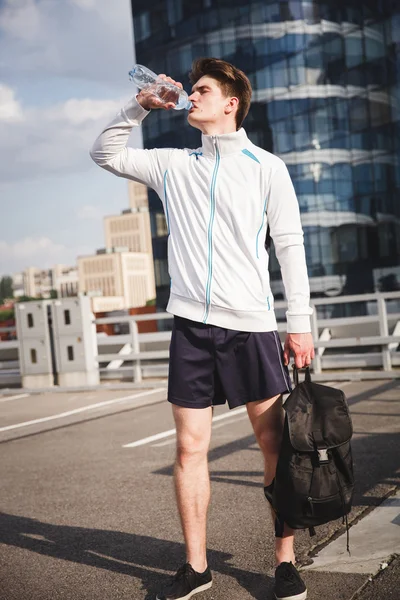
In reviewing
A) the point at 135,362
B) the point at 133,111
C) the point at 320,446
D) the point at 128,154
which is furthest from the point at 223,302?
the point at 135,362

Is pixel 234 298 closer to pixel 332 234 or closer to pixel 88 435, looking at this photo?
pixel 88 435

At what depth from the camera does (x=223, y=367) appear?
10.4 ft

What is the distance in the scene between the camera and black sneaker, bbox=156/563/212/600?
3088mm

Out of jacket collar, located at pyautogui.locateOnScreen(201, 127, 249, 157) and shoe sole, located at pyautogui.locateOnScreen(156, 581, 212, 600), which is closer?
shoe sole, located at pyautogui.locateOnScreen(156, 581, 212, 600)

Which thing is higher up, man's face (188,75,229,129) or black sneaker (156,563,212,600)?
man's face (188,75,229,129)

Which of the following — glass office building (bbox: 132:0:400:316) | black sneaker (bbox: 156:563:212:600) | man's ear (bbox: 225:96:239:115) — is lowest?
black sneaker (bbox: 156:563:212:600)

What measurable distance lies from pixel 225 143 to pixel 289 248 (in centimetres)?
50

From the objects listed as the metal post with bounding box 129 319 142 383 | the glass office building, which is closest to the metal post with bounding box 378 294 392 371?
the metal post with bounding box 129 319 142 383

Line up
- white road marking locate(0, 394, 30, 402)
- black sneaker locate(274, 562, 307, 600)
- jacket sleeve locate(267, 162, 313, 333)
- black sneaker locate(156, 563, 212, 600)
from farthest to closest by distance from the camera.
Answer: white road marking locate(0, 394, 30, 402)
jacket sleeve locate(267, 162, 313, 333)
black sneaker locate(156, 563, 212, 600)
black sneaker locate(274, 562, 307, 600)

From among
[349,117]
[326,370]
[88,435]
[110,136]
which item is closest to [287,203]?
[110,136]

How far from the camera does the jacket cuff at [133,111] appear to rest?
329cm

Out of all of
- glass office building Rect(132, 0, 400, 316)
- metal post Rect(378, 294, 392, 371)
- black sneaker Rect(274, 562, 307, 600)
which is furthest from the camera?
glass office building Rect(132, 0, 400, 316)

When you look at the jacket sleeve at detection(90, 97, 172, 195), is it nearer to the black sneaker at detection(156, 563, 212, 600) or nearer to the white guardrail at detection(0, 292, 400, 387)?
the black sneaker at detection(156, 563, 212, 600)

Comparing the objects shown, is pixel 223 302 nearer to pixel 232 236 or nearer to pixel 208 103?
pixel 232 236
